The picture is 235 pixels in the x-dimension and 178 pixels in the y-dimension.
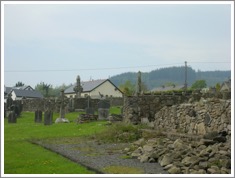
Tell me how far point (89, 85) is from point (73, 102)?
3498 centimetres

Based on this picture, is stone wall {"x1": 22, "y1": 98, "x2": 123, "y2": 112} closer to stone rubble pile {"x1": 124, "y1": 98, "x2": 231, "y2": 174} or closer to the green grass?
stone rubble pile {"x1": 124, "y1": 98, "x2": 231, "y2": 174}

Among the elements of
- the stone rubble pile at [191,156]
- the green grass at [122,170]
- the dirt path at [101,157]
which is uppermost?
the stone rubble pile at [191,156]

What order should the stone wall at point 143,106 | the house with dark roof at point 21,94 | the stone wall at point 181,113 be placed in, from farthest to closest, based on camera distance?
the house with dark roof at point 21,94 → the stone wall at point 143,106 → the stone wall at point 181,113

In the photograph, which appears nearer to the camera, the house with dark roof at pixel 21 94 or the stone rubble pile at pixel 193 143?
the stone rubble pile at pixel 193 143

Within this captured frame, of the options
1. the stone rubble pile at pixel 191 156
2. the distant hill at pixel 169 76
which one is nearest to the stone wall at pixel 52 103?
the stone rubble pile at pixel 191 156

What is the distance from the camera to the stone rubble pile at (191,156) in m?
8.63

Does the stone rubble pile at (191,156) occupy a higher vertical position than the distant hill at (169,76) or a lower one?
lower

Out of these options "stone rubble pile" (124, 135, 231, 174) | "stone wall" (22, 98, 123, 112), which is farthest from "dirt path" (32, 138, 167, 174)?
"stone wall" (22, 98, 123, 112)

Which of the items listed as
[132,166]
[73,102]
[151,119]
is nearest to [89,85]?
[73,102]

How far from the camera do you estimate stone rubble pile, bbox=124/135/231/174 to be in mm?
8633

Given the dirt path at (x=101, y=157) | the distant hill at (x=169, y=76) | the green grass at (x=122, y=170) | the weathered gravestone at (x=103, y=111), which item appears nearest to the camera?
the green grass at (x=122, y=170)

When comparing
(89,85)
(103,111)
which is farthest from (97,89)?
(103,111)

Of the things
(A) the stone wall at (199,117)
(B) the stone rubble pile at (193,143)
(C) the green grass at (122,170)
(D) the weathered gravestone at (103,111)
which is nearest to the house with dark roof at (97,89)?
(D) the weathered gravestone at (103,111)

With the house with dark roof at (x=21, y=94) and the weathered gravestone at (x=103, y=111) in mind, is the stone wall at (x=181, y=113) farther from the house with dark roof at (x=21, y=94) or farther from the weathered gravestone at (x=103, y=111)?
the house with dark roof at (x=21, y=94)
